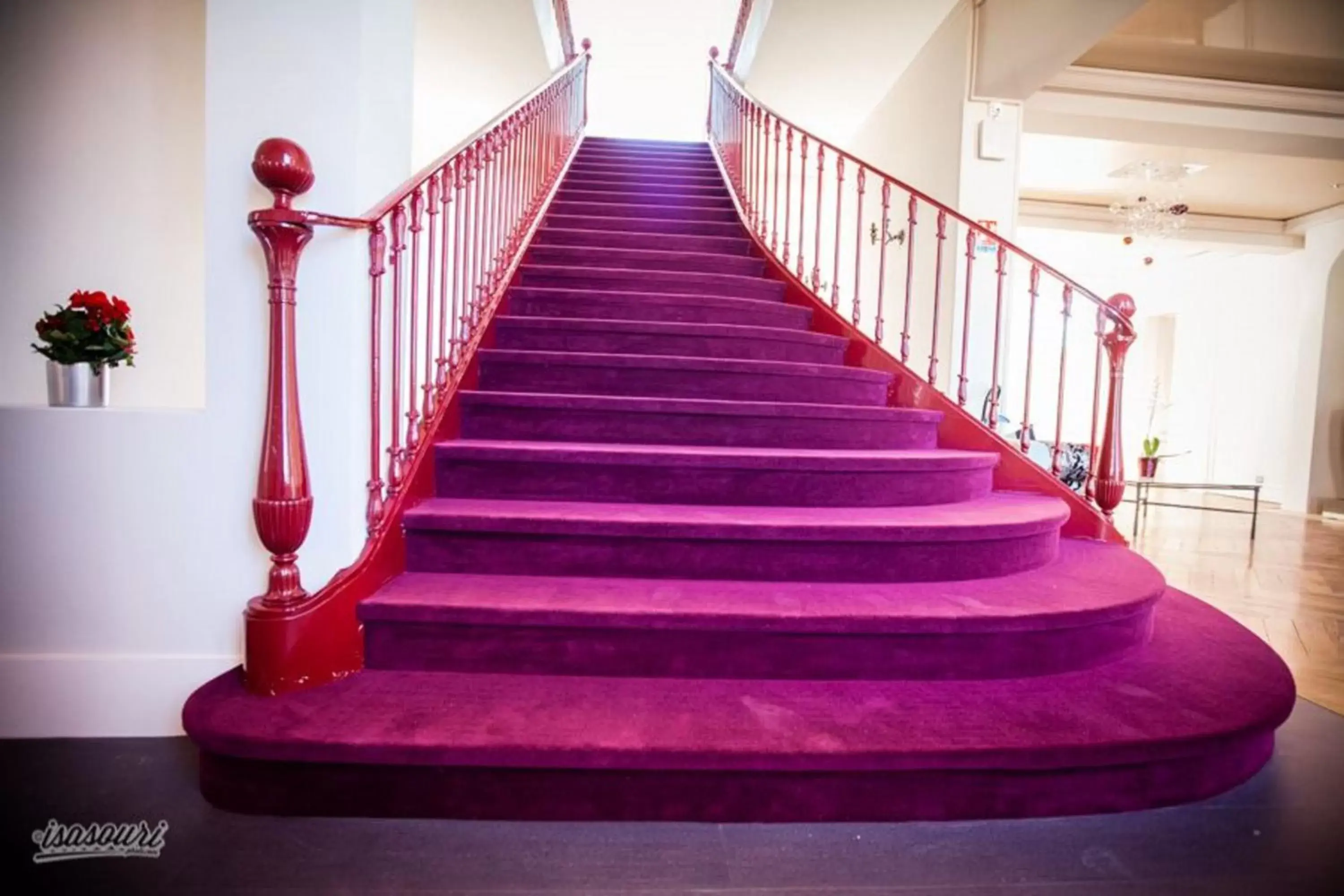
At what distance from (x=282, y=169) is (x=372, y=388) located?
0.50 meters

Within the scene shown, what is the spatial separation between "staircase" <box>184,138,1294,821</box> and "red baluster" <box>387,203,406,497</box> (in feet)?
0.39

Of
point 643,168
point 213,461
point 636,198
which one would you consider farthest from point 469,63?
point 213,461

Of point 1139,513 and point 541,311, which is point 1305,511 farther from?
point 541,311

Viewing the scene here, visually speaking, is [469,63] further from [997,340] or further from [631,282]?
[997,340]

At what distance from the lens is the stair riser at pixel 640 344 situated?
2.80 meters

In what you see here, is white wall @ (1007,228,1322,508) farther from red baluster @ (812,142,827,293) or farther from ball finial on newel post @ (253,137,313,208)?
ball finial on newel post @ (253,137,313,208)

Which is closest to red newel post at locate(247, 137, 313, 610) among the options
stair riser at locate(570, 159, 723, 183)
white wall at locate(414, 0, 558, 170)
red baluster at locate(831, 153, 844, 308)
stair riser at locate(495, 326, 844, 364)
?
stair riser at locate(495, 326, 844, 364)

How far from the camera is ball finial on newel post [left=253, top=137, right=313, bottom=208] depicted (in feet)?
4.55

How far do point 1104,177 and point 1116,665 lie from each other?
614cm

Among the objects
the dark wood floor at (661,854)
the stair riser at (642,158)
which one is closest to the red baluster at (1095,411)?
the dark wood floor at (661,854)

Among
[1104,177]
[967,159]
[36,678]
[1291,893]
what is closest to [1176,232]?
[1104,177]

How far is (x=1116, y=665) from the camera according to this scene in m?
1.73

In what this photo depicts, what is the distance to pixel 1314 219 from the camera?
6.90 meters

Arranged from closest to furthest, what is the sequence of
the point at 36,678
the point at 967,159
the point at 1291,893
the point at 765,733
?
the point at 1291,893 → the point at 765,733 → the point at 36,678 → the point at 967,159
